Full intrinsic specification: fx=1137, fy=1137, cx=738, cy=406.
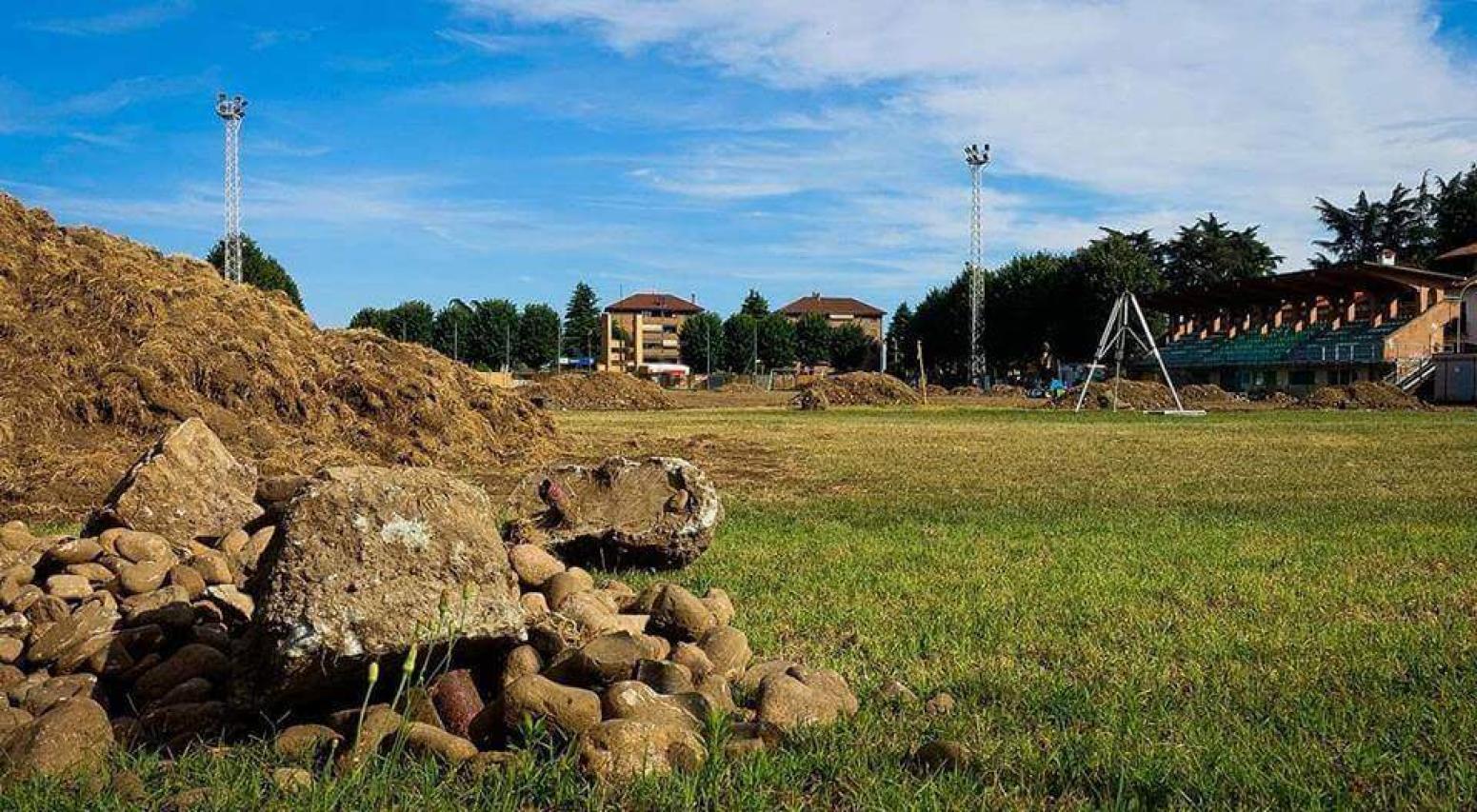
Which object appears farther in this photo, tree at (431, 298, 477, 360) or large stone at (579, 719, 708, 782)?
tree at (431, 298, 477, 360)

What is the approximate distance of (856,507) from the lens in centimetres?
1076

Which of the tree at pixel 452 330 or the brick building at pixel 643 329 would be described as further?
the brick building at pixel 643 329

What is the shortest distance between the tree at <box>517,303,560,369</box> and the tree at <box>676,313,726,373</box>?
14611 millimetres

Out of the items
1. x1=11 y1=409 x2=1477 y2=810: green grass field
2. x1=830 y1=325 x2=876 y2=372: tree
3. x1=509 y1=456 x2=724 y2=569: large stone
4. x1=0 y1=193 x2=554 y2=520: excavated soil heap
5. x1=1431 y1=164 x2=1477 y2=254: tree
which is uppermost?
x1=1431 y1=164 x2=1477 y2=254: tree

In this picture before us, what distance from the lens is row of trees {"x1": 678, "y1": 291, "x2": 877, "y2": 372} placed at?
127688 millimetres

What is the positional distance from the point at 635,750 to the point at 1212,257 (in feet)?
331

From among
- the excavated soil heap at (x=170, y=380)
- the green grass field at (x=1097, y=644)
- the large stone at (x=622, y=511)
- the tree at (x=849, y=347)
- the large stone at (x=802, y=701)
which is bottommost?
the green grass field at (x=1097, y=644)

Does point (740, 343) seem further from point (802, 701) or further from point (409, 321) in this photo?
point (802, 701)

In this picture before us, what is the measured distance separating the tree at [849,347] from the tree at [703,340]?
44.5 ft

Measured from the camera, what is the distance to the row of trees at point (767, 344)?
127688mm

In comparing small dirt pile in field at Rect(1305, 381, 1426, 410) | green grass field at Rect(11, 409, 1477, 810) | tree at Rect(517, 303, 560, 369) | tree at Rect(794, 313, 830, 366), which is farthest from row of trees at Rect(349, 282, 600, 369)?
green grass field at Rect(11, 409, 1477, 810)

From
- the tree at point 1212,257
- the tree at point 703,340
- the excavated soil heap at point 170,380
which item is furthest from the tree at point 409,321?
the excavated soil heap at point 170,380

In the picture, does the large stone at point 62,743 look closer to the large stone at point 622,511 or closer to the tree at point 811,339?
the large stone at point 622,511

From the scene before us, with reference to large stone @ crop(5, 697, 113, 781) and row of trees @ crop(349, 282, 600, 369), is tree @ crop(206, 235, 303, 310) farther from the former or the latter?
large stone @ crop(5, 697, 113, 781)
